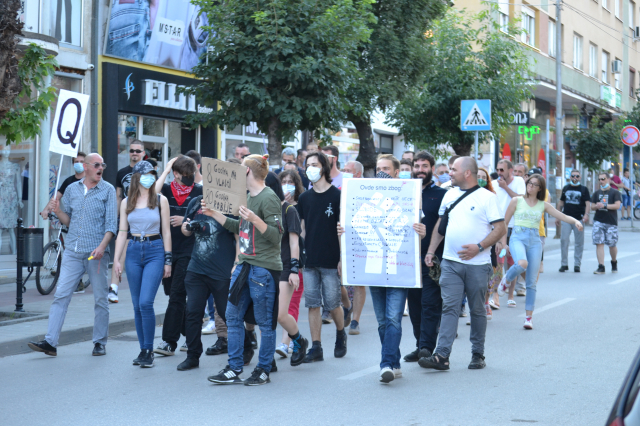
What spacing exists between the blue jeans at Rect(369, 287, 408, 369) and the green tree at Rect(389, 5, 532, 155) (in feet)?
52.4

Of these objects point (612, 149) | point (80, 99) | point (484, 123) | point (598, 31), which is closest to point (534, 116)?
point (612, 149)

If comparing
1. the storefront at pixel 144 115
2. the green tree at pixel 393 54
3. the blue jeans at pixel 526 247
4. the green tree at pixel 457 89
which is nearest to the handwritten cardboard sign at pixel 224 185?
the blue jeans at pixel 526 247

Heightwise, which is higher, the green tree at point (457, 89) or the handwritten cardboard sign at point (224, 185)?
the green tree at point (457, 89)

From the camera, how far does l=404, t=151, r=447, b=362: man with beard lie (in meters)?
7.45

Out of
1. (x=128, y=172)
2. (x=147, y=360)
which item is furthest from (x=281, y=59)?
(x=147, y=360)

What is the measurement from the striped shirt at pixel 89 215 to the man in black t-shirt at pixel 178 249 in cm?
59

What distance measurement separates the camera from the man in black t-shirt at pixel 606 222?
1582 cm

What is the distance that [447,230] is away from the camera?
7180mm

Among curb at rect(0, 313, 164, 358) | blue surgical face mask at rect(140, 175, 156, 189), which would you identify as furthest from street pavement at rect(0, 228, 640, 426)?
blue surgical face mask at rect(140, 175, 156, 189)

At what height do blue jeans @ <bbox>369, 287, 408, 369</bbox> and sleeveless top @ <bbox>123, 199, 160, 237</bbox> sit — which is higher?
sleeveless top @ <bbox>123, 199, 160, 237</bbox>

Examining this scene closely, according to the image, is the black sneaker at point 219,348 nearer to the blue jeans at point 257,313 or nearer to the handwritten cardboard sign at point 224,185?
the blue jeans at point 257,313

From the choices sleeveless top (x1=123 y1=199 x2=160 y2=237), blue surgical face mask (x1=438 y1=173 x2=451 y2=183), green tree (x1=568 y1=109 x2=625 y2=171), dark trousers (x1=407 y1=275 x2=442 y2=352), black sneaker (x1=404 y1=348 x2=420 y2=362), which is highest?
green tree (x1=568 y1=109 x2=625 y2=171)

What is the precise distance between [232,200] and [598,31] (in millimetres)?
39690

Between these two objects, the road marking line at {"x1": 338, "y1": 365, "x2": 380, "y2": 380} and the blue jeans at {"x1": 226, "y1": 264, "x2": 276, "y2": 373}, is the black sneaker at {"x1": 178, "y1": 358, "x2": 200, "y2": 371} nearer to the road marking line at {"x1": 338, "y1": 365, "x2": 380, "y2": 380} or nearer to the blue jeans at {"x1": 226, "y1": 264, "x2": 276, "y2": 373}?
the blue jeans at {"x1": 226, "y1": 264, "x2": 276, "y2": 373}
